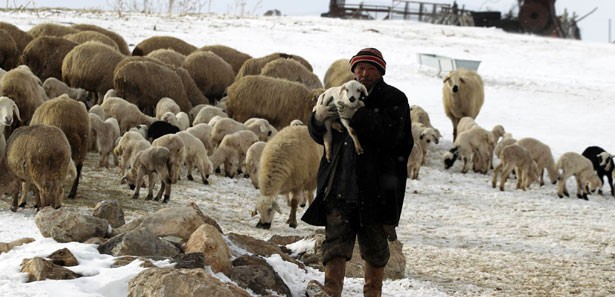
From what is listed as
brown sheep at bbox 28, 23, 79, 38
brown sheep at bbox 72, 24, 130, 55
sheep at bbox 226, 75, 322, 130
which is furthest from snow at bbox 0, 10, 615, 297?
brown sheep at bbox 28, 23, 79, 38

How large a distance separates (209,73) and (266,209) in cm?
949

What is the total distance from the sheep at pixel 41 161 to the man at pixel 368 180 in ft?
13.2

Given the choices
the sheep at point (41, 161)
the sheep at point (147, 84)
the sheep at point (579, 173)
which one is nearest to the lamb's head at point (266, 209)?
the sheep at point (41, 161)

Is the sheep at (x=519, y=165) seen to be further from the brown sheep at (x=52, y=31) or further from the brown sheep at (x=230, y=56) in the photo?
the brown sheep at (x=52, y=31)

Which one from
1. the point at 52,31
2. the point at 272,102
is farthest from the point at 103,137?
the point at 52,31

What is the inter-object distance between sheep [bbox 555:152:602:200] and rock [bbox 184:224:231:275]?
29.9 ft

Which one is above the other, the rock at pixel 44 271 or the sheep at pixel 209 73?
the rock at pixel 44 271

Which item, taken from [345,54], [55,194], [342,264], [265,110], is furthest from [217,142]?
[345,54]

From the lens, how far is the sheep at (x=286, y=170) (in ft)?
32.5

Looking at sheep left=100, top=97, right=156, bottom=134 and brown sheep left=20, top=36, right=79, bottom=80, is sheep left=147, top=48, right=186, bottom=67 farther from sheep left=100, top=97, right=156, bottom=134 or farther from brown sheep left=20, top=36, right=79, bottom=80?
sheep left=100, top=97, right=156, bottom=134

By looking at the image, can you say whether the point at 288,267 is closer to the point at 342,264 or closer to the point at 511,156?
the point at 342,264

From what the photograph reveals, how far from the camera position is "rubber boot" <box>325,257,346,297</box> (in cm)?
595

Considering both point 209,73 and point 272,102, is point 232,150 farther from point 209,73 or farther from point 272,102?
point 209,73

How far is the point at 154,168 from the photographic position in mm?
10562
